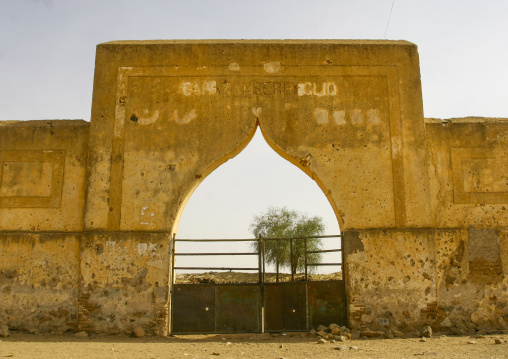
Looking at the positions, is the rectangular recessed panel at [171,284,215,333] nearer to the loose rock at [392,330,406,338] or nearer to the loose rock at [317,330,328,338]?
the loose rock at [317,330,328,338]

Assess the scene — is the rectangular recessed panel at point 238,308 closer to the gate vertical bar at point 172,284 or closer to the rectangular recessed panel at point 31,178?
the gate vertical bar at point 172,284

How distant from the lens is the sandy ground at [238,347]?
5.87 meters

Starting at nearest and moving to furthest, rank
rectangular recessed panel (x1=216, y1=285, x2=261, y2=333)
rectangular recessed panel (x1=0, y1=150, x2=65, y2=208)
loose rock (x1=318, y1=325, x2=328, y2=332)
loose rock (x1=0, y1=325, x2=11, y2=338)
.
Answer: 1. loose rock (x1=0, y1=325, x2=11, y2=338)
2. loose rock (x1=318, y1=325, x2=328, y2=332)
3. rectangular recessed panel (x1=216, y1=285, x2=261, y2=333)
4. rectangular recessed panel (x1=0, y1=150, x2=65, y2=208)

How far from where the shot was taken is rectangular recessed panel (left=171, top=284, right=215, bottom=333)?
24.8 ft

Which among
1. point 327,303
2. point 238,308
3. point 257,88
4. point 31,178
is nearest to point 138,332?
point 238,308

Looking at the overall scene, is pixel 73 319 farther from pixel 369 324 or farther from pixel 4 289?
pixel 369 324

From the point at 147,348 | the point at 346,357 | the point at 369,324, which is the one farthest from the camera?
the point at 369,324

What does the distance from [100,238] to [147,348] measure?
6.42 feet

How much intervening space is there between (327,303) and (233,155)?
2.80 meters

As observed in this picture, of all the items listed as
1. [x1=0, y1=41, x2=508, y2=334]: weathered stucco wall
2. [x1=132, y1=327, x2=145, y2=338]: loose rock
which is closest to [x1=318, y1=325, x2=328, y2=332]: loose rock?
[x1=0, y1=41, x2=508, y2=334]: weathered stucco wall

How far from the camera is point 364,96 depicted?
8000 millimetres

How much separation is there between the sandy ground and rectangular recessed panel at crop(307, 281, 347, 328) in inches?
18.7

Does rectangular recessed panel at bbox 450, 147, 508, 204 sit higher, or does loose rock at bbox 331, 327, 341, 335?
rectangular recessed panel at bbox 450, 147, 508, 204

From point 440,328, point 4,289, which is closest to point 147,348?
point 4,289
